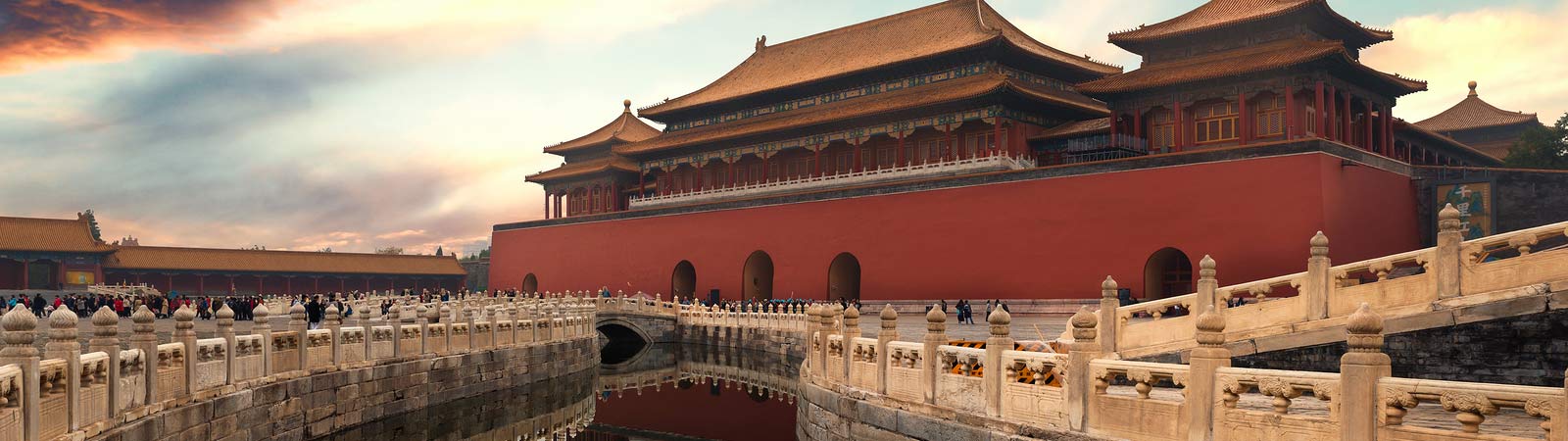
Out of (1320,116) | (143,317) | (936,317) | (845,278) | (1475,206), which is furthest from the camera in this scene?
(845,278)

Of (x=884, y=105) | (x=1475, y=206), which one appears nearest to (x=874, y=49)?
(x=884, y=105)

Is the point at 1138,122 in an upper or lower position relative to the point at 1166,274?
upper

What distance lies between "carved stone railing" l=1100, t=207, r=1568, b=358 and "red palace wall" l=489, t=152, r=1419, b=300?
1296 centimetres

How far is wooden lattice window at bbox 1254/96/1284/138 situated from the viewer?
89.1ft

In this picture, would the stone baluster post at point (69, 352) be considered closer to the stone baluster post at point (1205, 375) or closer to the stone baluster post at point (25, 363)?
the stone baluster post at point (25, 363)

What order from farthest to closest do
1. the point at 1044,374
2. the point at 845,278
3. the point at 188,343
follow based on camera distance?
the point at 845,278, the point at 188,343, the point at 1044,374

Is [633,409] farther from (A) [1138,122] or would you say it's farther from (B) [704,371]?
(A) [1138,122]

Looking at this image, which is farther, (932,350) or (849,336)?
(849,336)

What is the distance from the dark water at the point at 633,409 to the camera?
1742 centimetres

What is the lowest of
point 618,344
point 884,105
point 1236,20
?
point 618,344

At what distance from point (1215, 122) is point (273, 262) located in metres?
39.2

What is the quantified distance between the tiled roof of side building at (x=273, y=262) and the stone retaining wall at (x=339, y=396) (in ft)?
104

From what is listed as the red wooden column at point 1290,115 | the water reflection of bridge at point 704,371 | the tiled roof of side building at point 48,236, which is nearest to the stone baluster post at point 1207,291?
the water reflection of bridge at point 704,371

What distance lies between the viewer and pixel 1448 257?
37.3 ft
